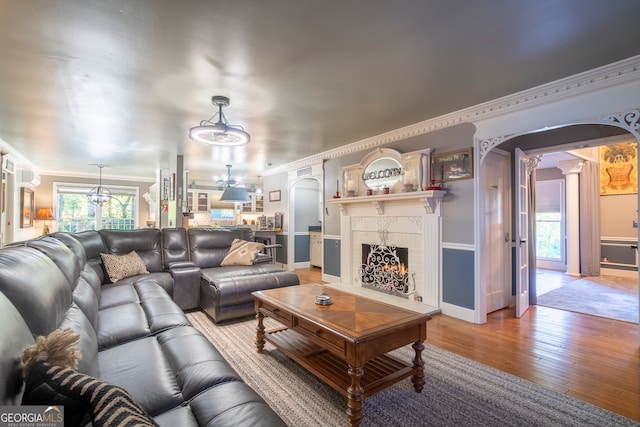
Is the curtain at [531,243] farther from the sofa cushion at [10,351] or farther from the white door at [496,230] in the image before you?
the sofa cushion at [10,351]

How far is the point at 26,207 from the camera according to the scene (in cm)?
657

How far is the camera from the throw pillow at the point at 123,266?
343 centimetres

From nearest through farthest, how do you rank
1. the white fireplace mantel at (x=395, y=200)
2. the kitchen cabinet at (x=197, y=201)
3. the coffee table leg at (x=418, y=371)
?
1. the coffee table leg at (x=418, y=371)
2. the white fireplace mantel at (x=395, y=200)
3. the kitchen cabinet at (x=197, y=201)

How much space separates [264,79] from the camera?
106 inches

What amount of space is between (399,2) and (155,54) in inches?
70.7

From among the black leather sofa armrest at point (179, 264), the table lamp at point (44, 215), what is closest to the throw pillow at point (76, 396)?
the black leather sofa armrest at point (179, 264)

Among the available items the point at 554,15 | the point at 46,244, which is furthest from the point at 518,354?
the point at 46,244

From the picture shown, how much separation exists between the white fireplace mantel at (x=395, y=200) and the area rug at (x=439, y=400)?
194cm

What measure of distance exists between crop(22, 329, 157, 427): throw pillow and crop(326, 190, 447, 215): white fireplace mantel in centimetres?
364

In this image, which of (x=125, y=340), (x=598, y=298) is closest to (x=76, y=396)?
(x=125, y=340)

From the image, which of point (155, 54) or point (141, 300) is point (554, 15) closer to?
point (155, 54)

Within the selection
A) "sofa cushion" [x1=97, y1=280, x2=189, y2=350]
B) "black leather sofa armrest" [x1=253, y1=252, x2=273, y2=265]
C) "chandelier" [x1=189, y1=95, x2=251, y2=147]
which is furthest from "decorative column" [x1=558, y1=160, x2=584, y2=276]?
"sofa cushion" [x1=97, y1=280, x2=189, y2=350]

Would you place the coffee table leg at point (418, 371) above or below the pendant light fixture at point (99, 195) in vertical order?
below

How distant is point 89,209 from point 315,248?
7.02 metres
